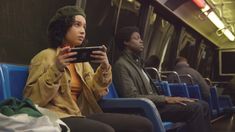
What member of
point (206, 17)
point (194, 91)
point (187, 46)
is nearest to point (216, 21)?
point (206, 17)

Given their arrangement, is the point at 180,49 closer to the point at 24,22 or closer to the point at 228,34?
the point at 228,34

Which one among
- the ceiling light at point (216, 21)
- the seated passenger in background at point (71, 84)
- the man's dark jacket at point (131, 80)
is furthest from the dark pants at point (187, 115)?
the ceiling light at point (216, 21)

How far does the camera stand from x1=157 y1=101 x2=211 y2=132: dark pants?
329 cm

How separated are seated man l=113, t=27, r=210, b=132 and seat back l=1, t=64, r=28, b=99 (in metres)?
1.09

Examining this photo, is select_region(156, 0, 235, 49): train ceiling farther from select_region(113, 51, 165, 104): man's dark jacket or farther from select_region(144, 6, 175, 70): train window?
select_region(113, 51, 165, 104): man's dark jacket

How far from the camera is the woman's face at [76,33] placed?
2.27m

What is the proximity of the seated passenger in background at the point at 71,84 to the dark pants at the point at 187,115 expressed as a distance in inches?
38.8

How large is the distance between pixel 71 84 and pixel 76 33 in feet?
1.04

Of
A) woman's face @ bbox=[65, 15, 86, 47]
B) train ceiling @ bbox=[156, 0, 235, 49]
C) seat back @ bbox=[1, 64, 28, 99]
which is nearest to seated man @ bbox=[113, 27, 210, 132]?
woman's face @ bbox=[65, 15, 86, 47]

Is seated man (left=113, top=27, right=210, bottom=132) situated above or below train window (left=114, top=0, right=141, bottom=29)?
below

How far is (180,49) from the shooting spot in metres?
8.98

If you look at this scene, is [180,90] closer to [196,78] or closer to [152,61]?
[196,78]

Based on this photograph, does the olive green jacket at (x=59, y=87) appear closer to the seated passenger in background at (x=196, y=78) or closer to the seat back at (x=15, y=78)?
the seat back at (x=15, y=78)

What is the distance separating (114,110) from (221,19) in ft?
27.2
